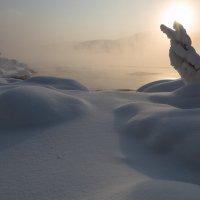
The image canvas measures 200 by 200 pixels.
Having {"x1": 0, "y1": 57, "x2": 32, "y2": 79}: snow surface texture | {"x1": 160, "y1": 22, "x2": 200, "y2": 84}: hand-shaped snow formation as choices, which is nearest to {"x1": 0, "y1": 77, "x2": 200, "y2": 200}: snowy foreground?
{"x1": 160, "y1": 22, "x2": 200, "y2": 84}: hand-shaped snow formation

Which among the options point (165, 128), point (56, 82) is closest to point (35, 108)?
point (165, 128)

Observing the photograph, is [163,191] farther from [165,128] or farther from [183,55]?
[183,55]

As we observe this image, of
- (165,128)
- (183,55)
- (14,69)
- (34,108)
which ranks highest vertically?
(14,69)

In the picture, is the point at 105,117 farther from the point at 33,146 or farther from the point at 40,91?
the point at 33,146

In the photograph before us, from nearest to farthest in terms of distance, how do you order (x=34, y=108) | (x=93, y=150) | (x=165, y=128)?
(x=93, y=150)
(x=165, y=128)
(x=34, y=108)

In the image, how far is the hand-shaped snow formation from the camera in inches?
341

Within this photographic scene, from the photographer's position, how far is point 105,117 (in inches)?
213

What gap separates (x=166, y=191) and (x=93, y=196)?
590 mm

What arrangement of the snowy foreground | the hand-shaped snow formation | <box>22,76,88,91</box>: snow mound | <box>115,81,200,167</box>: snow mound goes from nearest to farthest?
the snowy foreground, <box>115,81,200,167</box>: snow mound, the hand-shaped snow formation, <box>22,76,88,91</box>: snow mound

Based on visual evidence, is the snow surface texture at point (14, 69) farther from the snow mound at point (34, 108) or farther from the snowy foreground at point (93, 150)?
the snowy foreground at point (93, 150)

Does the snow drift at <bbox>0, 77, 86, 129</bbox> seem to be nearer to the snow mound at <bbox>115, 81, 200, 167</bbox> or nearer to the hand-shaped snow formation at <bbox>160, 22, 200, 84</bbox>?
the snow mound at <bbox>115, 81, 200, 167</bbox>

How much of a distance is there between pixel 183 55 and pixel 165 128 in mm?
4949

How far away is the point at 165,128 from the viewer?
14.1 feet

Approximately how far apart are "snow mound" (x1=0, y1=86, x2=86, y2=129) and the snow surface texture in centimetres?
2679
